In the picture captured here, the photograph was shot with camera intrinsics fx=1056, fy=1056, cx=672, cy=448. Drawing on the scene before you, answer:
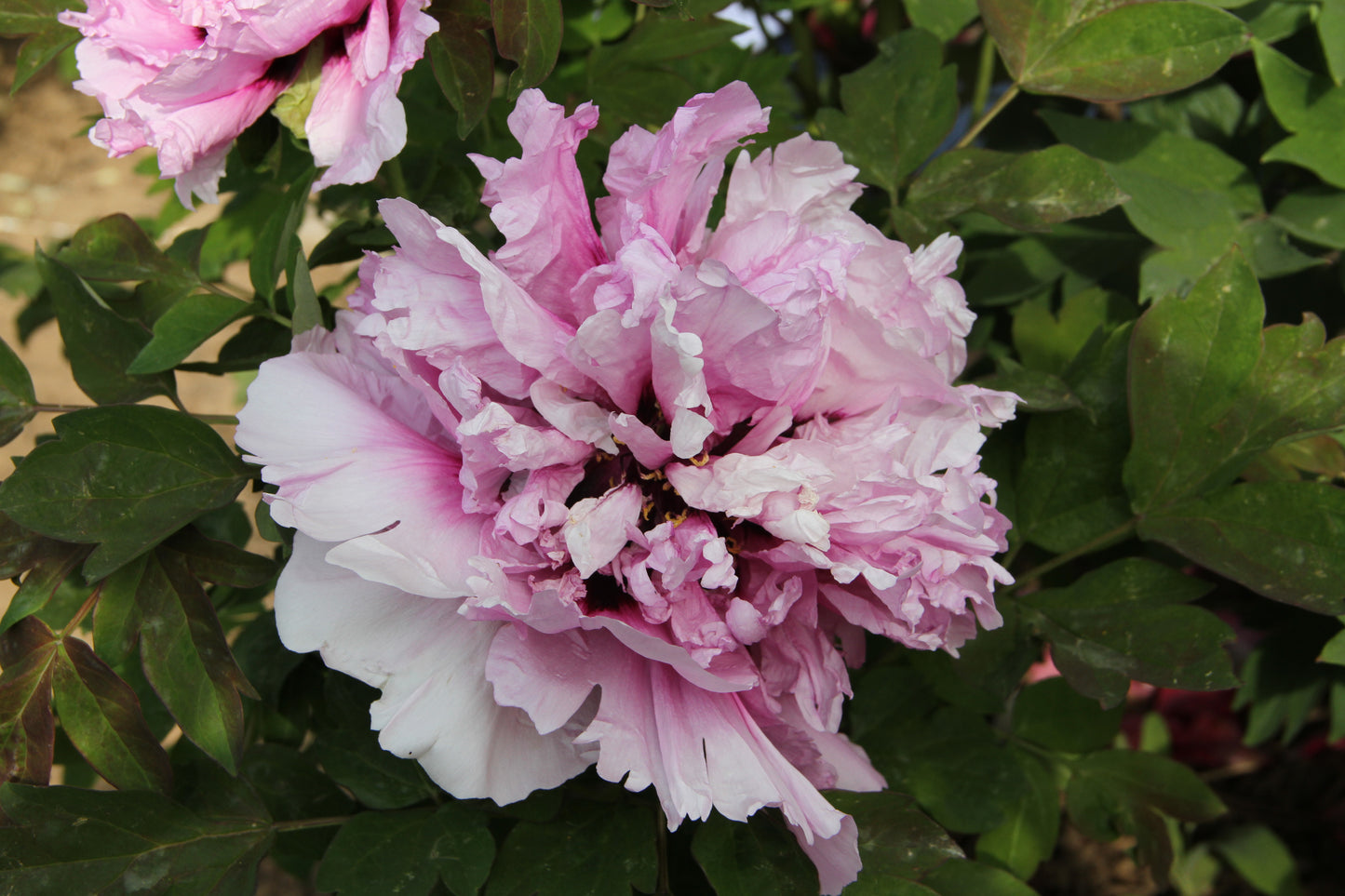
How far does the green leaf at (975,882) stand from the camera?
0.73 metres

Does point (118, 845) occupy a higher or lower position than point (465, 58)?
lower

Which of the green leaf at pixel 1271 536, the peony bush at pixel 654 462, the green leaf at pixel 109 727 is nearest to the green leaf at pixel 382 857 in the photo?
the peony bush at pixel 654 462

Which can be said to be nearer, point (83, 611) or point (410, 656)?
point (410, 656)

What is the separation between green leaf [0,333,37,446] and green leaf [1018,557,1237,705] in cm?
72

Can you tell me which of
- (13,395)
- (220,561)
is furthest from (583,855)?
(13,395)

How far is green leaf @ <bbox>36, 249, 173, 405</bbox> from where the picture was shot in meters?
0.73

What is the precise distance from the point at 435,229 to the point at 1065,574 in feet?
2.06

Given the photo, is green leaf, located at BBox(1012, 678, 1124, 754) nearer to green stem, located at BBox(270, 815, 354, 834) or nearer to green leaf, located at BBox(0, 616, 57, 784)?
green stem, located at BBox(270, 815, 354, 834)

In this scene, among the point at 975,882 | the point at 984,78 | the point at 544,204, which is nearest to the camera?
the point at 544,204

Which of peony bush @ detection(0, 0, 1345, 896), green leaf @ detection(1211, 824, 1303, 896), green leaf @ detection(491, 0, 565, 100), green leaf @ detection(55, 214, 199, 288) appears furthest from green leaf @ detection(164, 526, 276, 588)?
green leaf @ detection(1211, 824, 1303, 896)

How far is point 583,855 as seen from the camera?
2.17ft

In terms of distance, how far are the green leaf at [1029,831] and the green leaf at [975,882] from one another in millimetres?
150

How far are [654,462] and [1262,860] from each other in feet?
3.98

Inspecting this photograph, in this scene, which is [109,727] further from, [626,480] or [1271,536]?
[1271,536]
